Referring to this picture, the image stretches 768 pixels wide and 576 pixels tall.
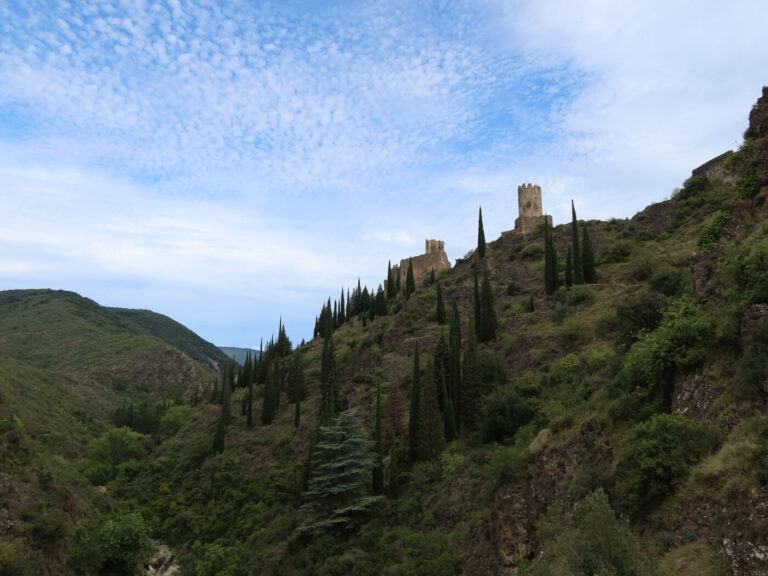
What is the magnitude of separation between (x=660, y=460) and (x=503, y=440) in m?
16.5

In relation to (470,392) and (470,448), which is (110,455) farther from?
(470,448)

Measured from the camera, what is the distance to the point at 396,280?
80.8 metres

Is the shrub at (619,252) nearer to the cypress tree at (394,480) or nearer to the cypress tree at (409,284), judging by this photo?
the cypress tree at (409,284)

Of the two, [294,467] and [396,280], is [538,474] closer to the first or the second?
[294,467]

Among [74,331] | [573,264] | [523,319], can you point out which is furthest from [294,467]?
[74,331]

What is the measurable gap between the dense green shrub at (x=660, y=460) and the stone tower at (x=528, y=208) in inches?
2232

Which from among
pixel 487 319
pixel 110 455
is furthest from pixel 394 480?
pixel 110 455

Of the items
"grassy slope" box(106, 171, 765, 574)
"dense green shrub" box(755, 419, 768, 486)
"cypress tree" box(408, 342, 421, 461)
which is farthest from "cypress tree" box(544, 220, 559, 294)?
"dense green shrub" box(755, 419, 768, 486)

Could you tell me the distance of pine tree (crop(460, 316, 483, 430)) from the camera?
3303 cm

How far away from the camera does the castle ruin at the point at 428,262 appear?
255 feet

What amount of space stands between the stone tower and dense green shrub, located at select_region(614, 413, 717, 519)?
2232 inches

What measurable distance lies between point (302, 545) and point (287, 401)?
1004 inches

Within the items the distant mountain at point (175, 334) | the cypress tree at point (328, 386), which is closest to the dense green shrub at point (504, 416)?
the cypress tree at point (328, 386)

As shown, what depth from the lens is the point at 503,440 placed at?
95.1ft
